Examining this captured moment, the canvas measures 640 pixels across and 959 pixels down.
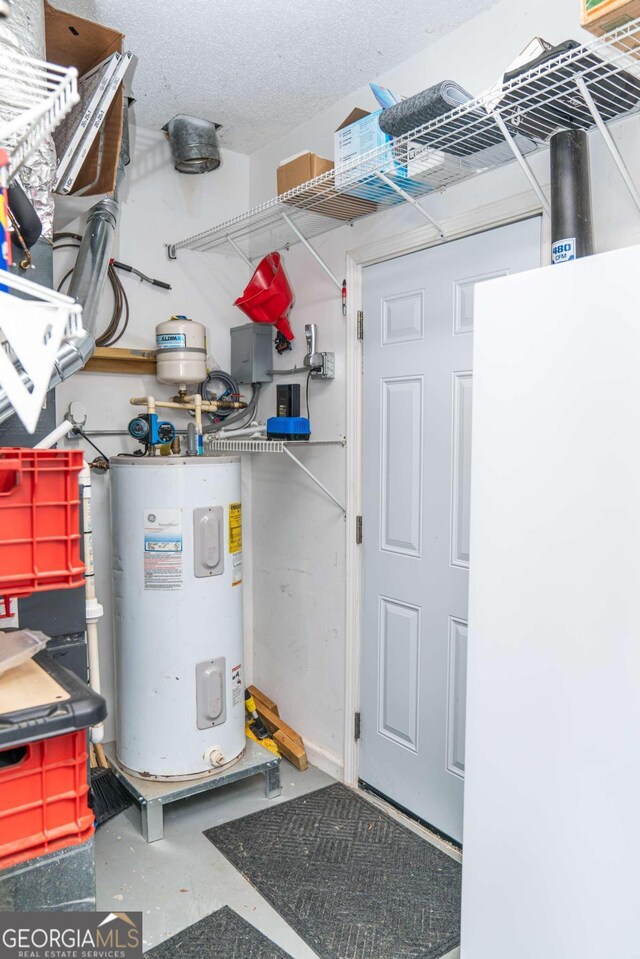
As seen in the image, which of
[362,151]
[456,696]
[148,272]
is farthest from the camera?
[148,272]

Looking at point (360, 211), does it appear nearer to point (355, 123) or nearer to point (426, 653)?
point (355, 123)

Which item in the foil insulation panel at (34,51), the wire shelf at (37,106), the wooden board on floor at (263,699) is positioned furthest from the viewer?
the wooden board on floor at (263,699)

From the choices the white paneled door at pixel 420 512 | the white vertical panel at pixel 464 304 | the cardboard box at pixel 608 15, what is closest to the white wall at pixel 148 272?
the white paneled door at pixel 420 512

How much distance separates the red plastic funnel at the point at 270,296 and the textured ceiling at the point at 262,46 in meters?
0.65

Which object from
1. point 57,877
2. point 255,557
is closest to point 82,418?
Answer: point 255,557

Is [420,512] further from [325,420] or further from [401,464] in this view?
[325,420]

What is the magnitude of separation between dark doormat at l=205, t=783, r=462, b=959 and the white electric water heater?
1.17 ft

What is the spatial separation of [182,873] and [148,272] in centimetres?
253

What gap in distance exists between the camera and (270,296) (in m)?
3.02

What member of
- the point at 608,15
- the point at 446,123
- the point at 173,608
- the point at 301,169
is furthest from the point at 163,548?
the point at 608,15

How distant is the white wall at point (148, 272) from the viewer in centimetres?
300

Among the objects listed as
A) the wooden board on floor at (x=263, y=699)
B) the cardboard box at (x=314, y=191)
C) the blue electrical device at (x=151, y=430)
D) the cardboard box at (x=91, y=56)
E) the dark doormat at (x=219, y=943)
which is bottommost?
the dark doormat at (x=219, y=943)

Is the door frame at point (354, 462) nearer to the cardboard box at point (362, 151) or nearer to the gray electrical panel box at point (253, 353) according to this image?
the cardboard box at point (362, 151)

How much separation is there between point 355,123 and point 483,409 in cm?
113
